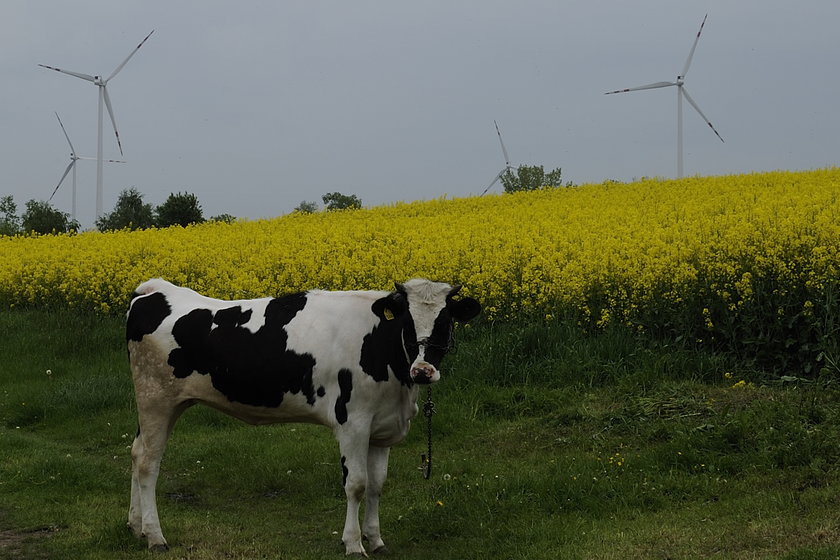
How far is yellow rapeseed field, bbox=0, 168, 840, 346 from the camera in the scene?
40.2 ft

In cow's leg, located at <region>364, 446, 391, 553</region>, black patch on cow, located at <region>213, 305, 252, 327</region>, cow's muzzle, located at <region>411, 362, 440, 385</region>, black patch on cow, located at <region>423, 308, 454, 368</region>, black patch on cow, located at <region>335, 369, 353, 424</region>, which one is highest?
black patch on cow, located at <region>213, 305, 252, 327</region>

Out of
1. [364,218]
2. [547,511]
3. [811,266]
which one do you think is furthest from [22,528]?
[364,218]

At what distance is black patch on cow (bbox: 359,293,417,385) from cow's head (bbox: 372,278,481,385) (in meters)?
0.15

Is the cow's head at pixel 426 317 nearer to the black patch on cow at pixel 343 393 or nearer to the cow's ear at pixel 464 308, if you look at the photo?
the cow's ear at pixel 464 308

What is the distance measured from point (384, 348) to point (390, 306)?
1.33ft

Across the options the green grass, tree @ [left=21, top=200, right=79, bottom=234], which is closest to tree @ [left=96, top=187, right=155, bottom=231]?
tree @ [left=21, top=200, right=79, bottom=234]

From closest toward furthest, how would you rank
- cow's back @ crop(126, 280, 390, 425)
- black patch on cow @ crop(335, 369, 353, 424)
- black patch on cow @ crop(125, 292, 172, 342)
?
black patch on cow @ crop(335, 369, 353, 424), cow's back @ crop(126, 280, 390, 425), black patch on cow @ crop(125, 292, 172, 342)

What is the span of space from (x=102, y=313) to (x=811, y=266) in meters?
13.1

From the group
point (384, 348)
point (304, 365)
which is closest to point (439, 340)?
point (384, 348)

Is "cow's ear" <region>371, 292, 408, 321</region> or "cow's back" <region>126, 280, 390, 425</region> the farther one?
"cow's back" <region>126, 280, 390, 425</region>

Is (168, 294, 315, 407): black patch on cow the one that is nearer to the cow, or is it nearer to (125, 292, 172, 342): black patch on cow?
the cow

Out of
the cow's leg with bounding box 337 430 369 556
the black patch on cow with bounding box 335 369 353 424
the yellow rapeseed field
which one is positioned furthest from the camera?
the yellow rapeseed field

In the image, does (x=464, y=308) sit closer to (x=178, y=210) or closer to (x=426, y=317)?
(x=426, y=317)

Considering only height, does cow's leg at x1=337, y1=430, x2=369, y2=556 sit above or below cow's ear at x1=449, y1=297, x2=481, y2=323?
below
